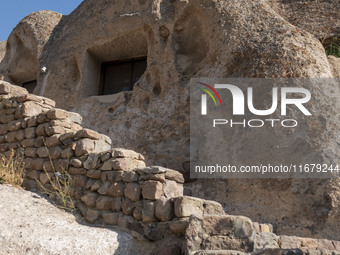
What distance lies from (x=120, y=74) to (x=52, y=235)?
5.37 m

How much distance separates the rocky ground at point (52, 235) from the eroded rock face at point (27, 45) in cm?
604

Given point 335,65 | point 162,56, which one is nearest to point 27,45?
point 162,56

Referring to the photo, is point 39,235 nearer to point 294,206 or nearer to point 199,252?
point 199,252

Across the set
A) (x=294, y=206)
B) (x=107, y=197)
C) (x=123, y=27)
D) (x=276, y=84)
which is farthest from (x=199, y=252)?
(x=123, y=27)

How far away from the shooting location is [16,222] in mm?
3227

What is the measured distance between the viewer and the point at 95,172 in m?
3.77

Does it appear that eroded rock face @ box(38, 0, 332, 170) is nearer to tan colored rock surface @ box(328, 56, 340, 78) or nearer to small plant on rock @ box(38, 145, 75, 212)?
tan colored rock surface @ box(328, 56, 340, 78)

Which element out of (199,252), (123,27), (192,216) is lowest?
(199,252)

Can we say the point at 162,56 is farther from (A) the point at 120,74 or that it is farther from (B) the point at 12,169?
(B) the point at 12,169

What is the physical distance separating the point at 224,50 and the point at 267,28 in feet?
2.32

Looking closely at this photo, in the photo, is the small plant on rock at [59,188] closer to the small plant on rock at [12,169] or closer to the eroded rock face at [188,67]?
the small plant on rock at [12,169]

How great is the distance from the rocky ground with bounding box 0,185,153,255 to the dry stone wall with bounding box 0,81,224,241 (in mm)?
168

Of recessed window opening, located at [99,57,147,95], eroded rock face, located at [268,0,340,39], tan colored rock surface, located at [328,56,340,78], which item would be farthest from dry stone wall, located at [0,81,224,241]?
eroded rock face, located at [268,0,340,39]

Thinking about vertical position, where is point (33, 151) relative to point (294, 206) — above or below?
above
